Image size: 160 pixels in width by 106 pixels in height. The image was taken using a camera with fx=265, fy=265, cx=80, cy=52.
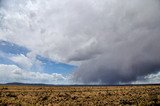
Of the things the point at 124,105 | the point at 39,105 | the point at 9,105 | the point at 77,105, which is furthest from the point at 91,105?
the point at 9,105

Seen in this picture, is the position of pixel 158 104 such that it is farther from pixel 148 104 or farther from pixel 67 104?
pixel 67 104

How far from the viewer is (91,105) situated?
3638 cm

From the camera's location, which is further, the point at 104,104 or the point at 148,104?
the point at 104,104

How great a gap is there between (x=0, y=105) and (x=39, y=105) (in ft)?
16.9

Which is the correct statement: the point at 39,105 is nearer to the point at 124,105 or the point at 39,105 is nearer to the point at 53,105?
the point at 53,105

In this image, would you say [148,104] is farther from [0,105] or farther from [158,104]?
[0,105]

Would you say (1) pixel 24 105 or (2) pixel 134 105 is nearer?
(2) pixel 134 105

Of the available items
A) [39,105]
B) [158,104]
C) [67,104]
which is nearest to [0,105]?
[39,105]

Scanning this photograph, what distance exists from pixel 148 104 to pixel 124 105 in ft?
10.2

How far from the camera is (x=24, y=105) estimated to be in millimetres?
36750

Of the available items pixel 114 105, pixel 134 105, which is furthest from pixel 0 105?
pixel 134 105

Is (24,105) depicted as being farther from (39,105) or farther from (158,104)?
(158,104)

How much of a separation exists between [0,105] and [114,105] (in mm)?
15345

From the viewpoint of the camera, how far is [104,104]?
1473 inches
